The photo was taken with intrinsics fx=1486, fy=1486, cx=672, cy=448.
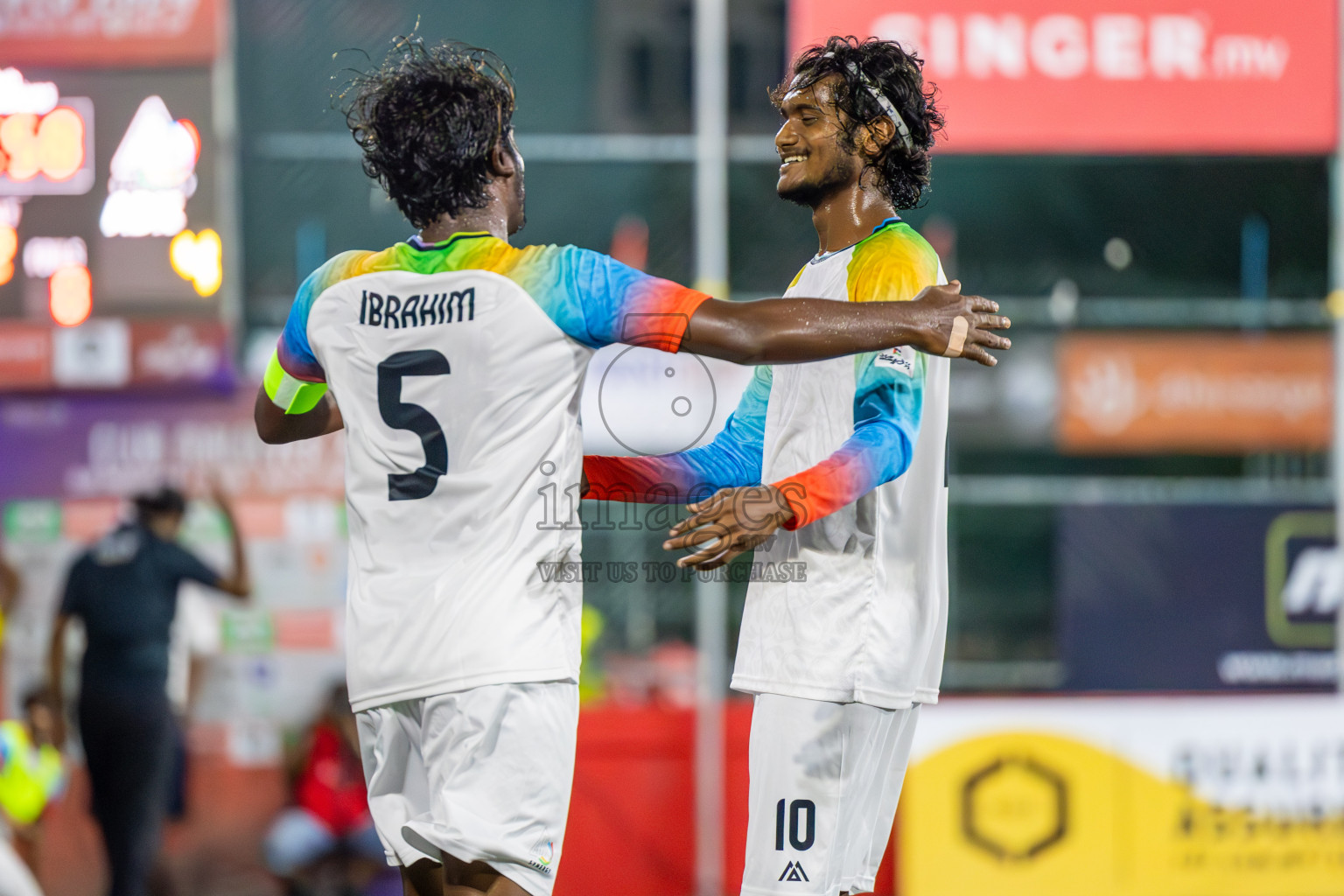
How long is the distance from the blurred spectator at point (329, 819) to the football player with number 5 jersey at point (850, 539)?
3781mm

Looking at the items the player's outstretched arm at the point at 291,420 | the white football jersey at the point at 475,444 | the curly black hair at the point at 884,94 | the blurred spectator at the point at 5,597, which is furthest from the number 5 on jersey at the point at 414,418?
the blurred spectator at the point at 5,597

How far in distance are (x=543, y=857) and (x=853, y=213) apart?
121 centimetres

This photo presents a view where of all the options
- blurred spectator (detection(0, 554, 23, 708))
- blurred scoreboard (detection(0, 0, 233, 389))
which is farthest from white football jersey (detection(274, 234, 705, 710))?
blurred spectator (detection(0, 554, 23, 708))

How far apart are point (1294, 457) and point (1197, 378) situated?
1.19 meters

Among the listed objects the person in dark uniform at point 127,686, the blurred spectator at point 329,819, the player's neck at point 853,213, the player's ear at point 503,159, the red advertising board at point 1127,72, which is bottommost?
the blurred spectator at point 329,819

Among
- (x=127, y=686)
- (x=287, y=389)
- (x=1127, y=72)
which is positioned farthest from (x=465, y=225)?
(x=1127, y=72)

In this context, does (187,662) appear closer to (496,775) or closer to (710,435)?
(710,435)

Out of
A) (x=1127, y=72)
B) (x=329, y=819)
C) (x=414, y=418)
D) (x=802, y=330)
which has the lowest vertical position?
(x=329, y=819)

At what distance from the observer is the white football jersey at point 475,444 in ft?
7.61

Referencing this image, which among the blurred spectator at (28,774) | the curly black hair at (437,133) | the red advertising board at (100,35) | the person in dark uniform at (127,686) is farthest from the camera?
the red advertising board at (100,35)

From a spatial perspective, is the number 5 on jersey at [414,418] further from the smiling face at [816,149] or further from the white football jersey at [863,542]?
the smiling face at [816,149]

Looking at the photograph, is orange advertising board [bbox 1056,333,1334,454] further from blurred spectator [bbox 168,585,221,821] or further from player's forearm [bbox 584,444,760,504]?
player's forearm [bbox 584,444,760,504]

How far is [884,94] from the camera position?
2.58 metres

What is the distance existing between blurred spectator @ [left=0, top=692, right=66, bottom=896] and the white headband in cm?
445
